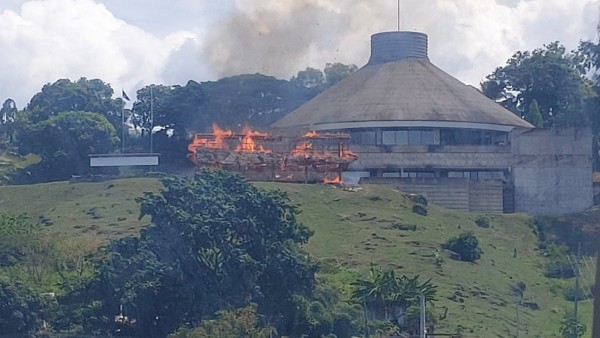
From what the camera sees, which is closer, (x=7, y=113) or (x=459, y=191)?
(x=459, y=191)

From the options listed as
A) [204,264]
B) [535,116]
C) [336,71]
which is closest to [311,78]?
[336,71]

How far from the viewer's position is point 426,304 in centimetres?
5638

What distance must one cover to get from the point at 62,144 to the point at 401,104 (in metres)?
22.2

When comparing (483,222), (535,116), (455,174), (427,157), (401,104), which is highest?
(401,104)

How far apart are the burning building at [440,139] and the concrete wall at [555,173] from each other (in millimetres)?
57

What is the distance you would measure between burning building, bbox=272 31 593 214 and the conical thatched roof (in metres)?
0.06

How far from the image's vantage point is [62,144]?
3607 inches

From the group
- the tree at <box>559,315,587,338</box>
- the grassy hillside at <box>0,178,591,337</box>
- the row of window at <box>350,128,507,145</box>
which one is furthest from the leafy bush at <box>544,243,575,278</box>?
the row of window at <box>350,128,507,145</box>

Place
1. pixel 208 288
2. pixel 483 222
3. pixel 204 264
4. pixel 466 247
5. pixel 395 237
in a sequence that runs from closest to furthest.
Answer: pixel 208 288 → pixel 204 264 → pixel 466 247 → pixel 395 237 → pixel 483 222

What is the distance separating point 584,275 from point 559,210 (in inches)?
472

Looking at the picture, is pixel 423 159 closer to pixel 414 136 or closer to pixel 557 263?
pixel 414 136

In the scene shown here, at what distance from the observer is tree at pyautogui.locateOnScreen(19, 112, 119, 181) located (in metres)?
90.6

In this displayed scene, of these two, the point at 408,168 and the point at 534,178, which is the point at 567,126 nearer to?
the point at 534,178

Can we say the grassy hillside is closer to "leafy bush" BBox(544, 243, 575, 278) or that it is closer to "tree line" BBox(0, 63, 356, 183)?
"leafy bush" BBox(544, 243, 575, 278)
